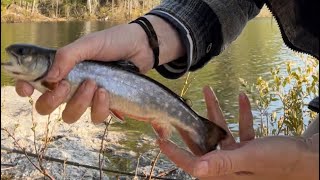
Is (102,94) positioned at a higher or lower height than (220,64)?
higher

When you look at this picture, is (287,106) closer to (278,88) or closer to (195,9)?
(278,88)

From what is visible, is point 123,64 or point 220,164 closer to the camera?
point 220,164

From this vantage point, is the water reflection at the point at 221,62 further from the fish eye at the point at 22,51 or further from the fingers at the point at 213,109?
the fish eye at the point at 22,51

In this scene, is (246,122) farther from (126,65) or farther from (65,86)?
(65,86)

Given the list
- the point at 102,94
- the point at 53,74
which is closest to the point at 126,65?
the point at 102,94

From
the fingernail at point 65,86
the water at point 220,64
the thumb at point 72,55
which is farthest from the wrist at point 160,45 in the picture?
the water at point 220,64

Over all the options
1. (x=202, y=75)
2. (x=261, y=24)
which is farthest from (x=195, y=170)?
(x=261, y=24)
